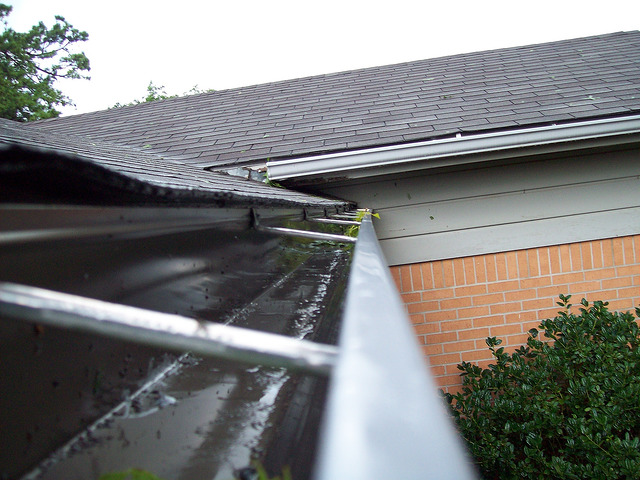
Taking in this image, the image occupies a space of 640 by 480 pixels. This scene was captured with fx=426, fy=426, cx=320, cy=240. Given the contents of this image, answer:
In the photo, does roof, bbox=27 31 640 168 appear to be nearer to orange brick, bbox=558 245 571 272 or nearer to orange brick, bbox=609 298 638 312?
orange brick, bbox=558 245 571 272

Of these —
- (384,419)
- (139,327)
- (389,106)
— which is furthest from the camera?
(389,106)

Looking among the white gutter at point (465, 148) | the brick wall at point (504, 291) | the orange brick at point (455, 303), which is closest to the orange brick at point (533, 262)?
the brick wall at point (504, 291)

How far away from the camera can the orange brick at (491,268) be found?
13.8 feet

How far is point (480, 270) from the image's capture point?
4223mm

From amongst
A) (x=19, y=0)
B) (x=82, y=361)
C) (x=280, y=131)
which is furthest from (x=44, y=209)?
(x=19, y=0)

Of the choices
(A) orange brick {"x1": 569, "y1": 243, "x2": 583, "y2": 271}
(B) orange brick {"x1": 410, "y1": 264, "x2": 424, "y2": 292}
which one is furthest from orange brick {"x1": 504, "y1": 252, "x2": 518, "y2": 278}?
(B) orange brick {"x1": 410, "y1": 264, "x2": 424, "y2": 292}

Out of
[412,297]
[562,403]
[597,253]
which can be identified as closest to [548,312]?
[597,253]

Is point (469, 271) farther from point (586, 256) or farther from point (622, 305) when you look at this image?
point (622, 305)

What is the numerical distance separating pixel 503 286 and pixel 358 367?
428cm

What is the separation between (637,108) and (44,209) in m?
4.48

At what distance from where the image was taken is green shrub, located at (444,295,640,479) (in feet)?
10.1

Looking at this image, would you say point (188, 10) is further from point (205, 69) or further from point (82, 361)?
point (82, 361)

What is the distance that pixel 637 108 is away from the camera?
3650 millimetres

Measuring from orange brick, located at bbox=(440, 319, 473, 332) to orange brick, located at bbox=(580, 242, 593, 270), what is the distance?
126 cm
